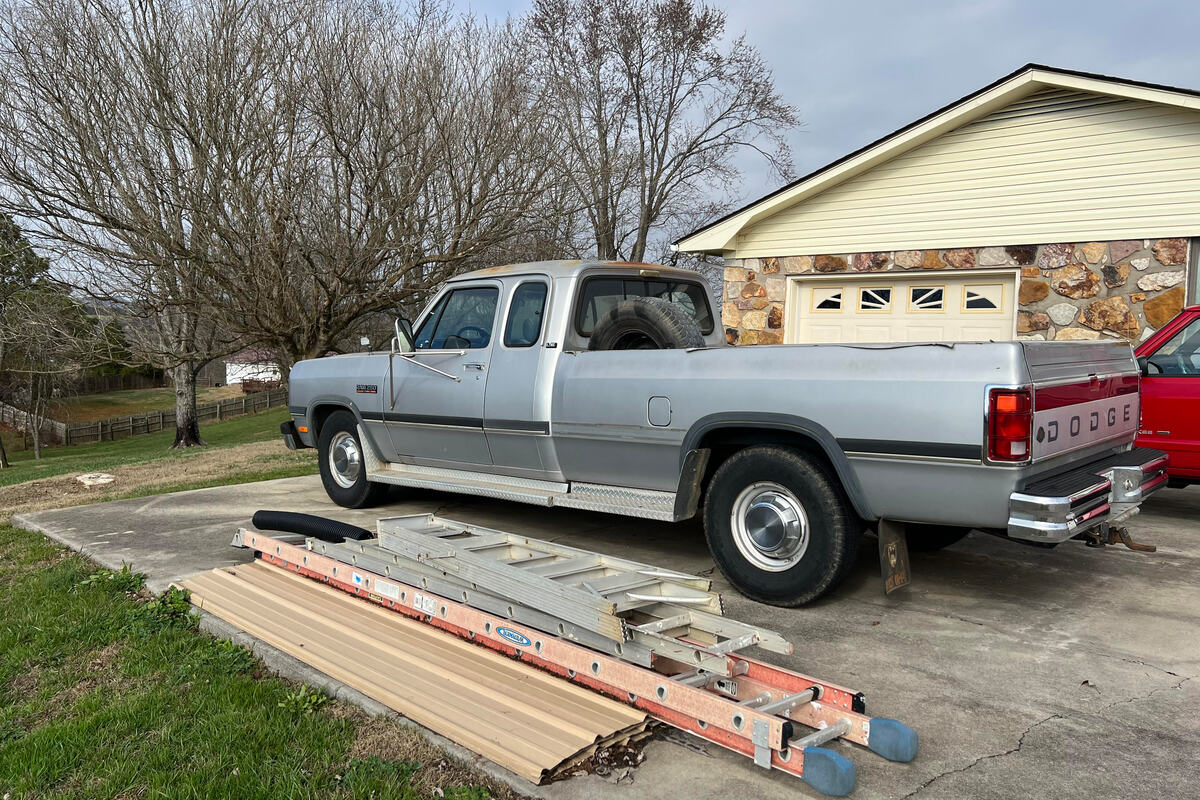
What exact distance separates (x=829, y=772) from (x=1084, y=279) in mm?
8775

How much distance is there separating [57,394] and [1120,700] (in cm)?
3664

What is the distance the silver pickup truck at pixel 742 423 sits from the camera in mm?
4000

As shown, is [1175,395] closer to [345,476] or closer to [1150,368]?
[1150,368]

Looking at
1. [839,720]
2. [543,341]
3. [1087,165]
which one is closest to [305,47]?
[543,341]

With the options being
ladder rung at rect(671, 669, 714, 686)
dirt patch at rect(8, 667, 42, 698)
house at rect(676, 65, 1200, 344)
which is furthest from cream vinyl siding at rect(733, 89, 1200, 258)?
dirt patch at rect(8, 667, 42, 698)

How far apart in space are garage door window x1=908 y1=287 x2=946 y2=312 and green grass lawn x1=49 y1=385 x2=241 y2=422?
3693 cm

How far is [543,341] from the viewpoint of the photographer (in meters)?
5.98

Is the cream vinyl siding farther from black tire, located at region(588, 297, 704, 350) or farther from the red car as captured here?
black tire, located at region(588, 297, 704, 350)

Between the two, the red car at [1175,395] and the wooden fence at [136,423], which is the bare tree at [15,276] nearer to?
the wooden fence at [136,423]

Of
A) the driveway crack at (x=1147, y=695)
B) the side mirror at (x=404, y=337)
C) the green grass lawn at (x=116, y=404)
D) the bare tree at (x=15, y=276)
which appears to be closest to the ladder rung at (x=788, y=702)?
the driveway crack at (x=1147, y=695)

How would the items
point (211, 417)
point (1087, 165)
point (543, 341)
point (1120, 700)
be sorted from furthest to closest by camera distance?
point (211, 417) < point (1087, 165) < point (543, 341) < point (1120, 700)

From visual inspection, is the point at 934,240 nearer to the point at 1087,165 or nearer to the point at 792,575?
the point at 1087,165

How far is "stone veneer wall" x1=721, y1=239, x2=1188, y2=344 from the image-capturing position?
9.23m

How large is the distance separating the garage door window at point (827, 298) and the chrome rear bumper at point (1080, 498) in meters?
6.68
